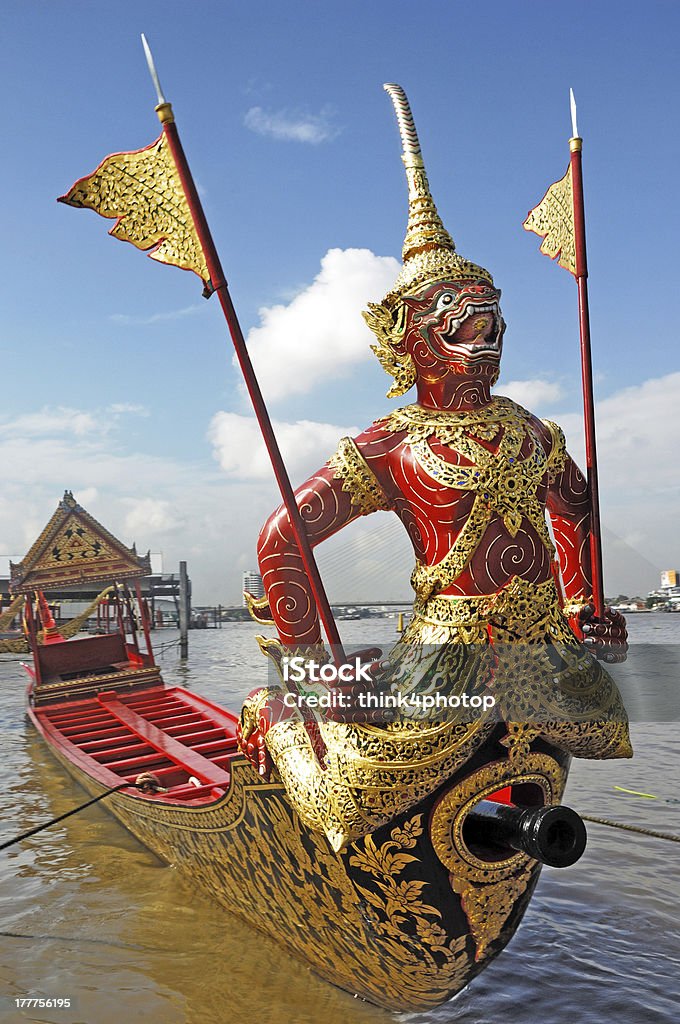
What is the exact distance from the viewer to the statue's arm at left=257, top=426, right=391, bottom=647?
2.83m

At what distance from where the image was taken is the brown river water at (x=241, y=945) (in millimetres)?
3770

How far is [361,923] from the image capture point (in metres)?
3.11

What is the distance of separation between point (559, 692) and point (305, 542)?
110 centimetres

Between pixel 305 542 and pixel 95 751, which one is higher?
pixel 305 542

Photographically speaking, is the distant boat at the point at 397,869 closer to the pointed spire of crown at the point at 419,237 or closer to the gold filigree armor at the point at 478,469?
the gold filigree armor at the point at 478,469

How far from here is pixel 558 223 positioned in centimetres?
364

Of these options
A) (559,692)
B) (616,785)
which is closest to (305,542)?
(559,692)

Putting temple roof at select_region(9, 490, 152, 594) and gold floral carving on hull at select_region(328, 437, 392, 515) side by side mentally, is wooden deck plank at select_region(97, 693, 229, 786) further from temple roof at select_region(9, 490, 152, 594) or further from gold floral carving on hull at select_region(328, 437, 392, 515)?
gold floral carving on hull at select_region(328, 437, 392, 515)

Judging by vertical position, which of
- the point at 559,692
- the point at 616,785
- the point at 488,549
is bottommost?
the point at 616,785

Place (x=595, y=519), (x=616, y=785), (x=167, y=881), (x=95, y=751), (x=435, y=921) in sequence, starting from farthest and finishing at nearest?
1. (x=616, y=785)
2. (x=95, y=751)
3. (x=167, y=881)
4. (x=595, y=519)
5. (x=435, y=921)

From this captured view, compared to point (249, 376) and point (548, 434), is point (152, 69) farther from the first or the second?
point (548, 434)

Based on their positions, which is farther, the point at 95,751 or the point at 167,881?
the point at 95,751

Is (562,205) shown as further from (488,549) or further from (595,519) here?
(488,549)

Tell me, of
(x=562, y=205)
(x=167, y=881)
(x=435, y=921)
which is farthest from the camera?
(x=167, y=881)
